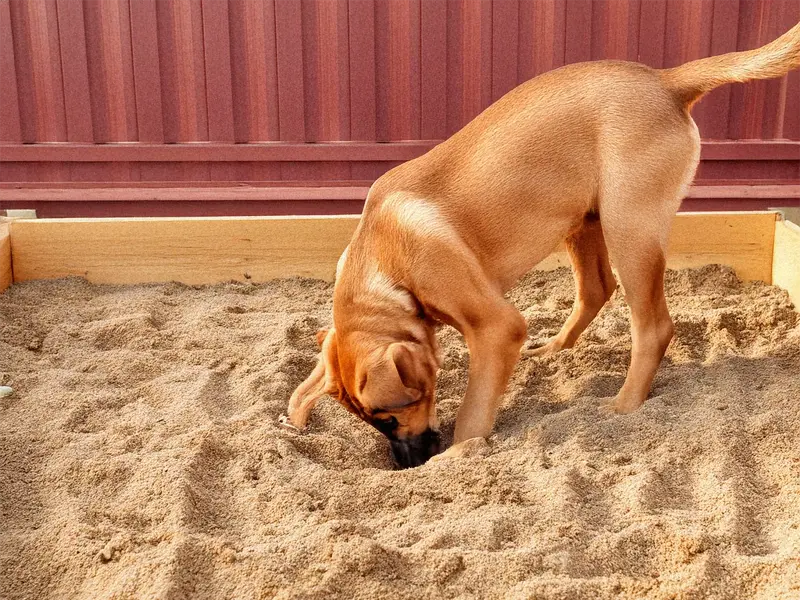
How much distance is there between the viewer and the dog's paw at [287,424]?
3.54 metres

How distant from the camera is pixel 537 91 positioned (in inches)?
145

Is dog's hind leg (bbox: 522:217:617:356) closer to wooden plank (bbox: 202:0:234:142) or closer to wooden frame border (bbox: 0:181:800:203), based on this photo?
wooden frame border (bbox: 0:181:800:203)

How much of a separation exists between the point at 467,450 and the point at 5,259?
3221 millimetres

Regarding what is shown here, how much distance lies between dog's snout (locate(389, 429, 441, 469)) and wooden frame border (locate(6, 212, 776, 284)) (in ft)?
7.08

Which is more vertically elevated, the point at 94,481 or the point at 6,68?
the point at 6,68

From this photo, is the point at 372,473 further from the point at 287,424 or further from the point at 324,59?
the point at 324,59

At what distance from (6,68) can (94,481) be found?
14.3 ft

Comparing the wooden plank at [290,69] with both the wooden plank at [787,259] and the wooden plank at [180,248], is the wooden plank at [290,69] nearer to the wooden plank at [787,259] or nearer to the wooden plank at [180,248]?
the wooden plank at [180,248]

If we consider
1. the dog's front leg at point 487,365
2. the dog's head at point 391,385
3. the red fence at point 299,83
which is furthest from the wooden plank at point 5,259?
the dog's front leg at point 487,365

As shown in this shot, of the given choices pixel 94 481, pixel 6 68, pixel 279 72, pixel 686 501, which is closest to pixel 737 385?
pixel 686 501

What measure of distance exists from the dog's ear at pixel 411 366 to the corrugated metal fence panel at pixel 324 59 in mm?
3422

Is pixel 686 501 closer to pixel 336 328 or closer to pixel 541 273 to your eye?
pixel 336 328

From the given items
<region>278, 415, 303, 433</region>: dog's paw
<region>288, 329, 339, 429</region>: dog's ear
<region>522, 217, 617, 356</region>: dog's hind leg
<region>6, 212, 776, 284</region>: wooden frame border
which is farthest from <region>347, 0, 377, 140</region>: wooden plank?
<region>278, 415, 303, 433</region>: dog's paw

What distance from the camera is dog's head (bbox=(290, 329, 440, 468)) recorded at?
3.24 meters
